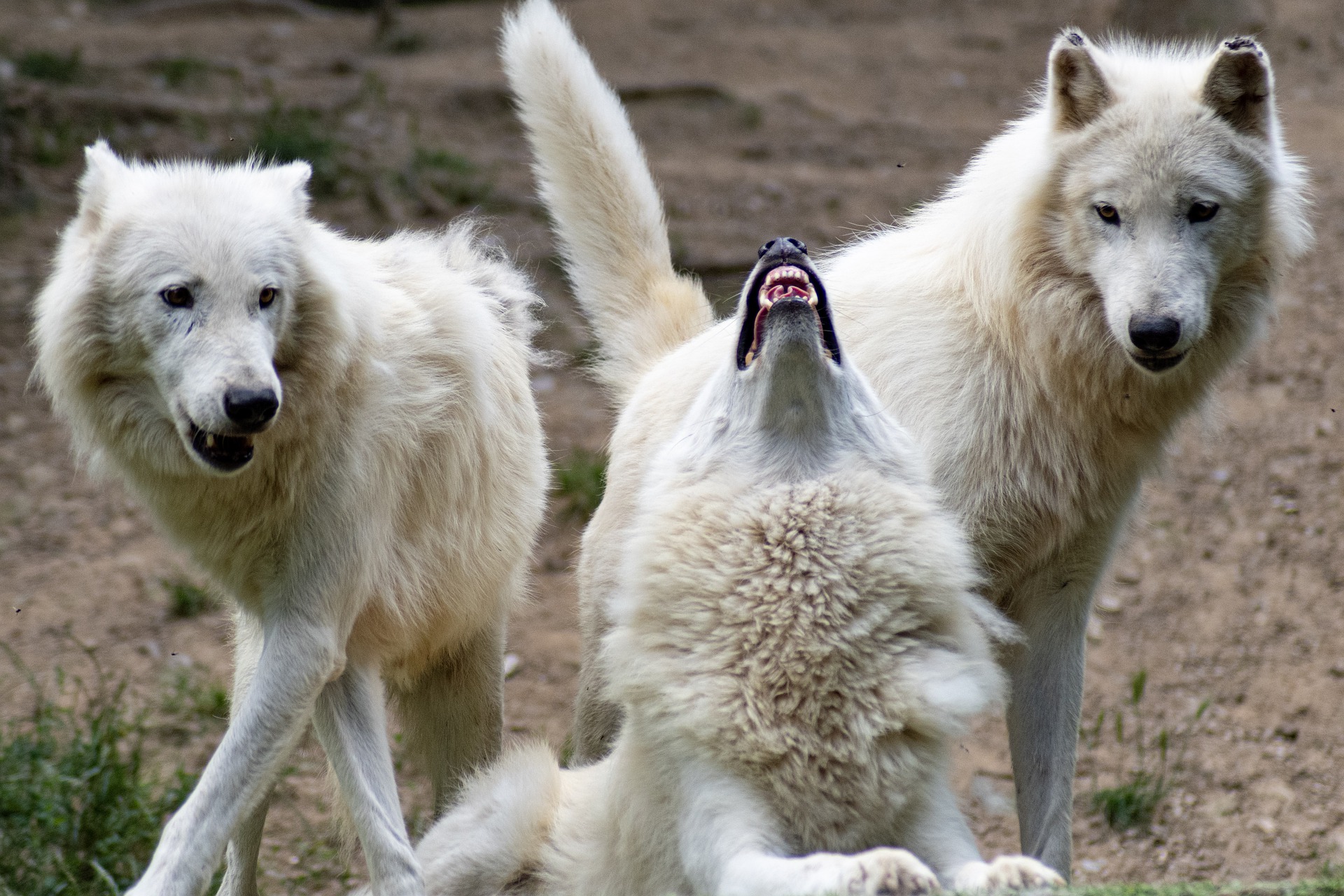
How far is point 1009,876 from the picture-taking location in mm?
2680

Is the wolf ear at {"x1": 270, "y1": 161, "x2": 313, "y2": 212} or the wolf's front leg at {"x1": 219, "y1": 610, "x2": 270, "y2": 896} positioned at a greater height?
the wolf ear at {"x1": 270, "y1": 161, "x2": 313, "y2": 212}

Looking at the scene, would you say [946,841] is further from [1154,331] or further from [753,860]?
[1154,331]

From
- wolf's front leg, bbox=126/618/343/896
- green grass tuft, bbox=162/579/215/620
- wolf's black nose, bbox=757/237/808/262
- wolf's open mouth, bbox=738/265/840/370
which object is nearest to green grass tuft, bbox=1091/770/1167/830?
wolf's open mouth, bbox=738/265/840/370

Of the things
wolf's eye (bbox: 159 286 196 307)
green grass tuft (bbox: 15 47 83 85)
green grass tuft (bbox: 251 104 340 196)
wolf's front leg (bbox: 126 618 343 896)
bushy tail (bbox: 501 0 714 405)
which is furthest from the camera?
green grass tuft (bbox: 15 47 83 85)

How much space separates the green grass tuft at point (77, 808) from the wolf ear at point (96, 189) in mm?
1957

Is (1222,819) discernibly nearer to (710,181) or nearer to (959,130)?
(710,181)

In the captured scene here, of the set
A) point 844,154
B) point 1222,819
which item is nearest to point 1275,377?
point 1222,819

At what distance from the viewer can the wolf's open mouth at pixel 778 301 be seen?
324 centimetres

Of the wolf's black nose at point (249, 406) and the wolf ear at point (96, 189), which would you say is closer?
the wolf's black nose at point (249, 406)

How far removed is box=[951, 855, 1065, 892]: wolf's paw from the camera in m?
2.66

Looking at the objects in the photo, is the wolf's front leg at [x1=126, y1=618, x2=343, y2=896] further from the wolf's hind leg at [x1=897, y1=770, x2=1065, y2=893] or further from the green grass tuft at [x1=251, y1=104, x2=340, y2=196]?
the green grass tuft at [x1=251, y1=104, x2=340, y2=196]

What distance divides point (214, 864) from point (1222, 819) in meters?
3.55

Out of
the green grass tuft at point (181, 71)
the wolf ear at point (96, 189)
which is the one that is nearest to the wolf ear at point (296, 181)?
the wolf ear at point (96, 189)

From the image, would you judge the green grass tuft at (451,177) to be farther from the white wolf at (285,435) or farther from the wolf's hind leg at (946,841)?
the wolf's hind leg at (946,841)
